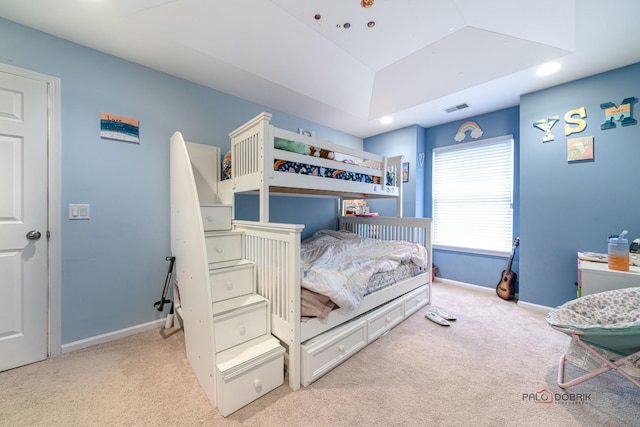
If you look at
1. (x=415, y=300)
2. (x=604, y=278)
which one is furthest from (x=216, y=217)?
(x=604, y=278)

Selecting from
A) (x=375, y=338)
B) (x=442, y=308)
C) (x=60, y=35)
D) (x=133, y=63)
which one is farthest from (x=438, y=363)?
(x=60, y=35)

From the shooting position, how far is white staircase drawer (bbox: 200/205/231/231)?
2060 mm

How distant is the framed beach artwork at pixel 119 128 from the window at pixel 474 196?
158 inches

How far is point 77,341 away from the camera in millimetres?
1997

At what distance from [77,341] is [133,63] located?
246cm

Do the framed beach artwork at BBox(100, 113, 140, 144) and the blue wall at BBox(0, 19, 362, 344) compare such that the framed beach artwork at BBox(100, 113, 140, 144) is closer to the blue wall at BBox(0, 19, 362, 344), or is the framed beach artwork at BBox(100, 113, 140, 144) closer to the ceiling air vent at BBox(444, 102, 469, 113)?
the blue wall at BBox(0, 19, 362, 344)

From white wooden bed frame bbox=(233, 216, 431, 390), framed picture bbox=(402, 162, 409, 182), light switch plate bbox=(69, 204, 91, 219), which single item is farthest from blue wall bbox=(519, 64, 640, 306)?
light switch plate bbox=(69, 204, 91, 219)

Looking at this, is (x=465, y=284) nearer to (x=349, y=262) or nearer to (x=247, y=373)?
(x=349, y=262)

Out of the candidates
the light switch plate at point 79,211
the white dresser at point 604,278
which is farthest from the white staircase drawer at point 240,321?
the white dresser at point 604,278

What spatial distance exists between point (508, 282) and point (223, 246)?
345 cm

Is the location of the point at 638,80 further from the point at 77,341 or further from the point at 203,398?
the point at 77,341

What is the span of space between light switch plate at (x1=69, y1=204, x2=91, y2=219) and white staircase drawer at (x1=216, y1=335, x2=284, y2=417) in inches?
67.2

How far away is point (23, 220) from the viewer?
5.96ft

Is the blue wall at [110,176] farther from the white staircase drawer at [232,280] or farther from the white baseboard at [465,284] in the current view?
the white baseboard at [465,284]
